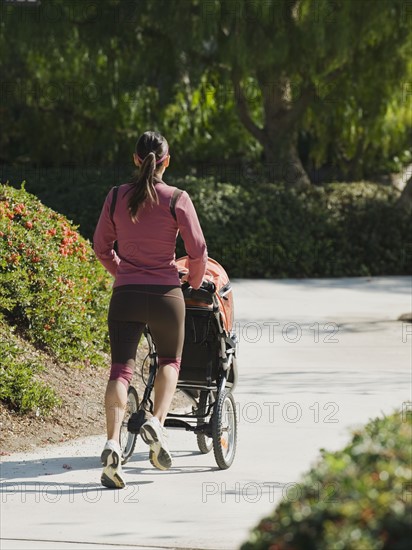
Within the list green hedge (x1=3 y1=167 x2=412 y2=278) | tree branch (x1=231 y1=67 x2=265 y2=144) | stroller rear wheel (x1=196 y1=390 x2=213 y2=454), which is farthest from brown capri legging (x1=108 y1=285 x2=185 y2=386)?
tree branch (x1=231 y1=67 x2=265 y2=144)

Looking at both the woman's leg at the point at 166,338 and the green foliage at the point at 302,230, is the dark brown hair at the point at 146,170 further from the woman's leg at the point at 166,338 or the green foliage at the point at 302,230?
the green foliage at the point at 302,230

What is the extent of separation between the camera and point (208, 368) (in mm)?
6781

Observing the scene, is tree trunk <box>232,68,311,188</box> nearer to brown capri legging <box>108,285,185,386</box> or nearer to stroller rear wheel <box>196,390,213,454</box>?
stroller rear wheel <box>196,390,213,454</box>

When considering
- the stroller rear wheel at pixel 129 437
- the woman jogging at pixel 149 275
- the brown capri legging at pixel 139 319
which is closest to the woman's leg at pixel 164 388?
the woman jogging at pixel 149 275

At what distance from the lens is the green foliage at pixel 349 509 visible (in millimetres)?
2936

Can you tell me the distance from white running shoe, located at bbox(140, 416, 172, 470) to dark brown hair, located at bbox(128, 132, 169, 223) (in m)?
1.11

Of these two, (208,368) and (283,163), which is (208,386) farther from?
(283,163)

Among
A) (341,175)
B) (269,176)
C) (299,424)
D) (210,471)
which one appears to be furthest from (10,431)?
(341,175)

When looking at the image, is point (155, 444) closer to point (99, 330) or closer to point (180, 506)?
point (180, 506)

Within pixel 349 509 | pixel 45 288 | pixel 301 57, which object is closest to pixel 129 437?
pixel 45 288

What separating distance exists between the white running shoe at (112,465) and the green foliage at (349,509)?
8.31ft

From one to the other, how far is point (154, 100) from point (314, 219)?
14.3ft

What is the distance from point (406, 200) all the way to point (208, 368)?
525 inches

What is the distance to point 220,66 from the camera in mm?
20047
